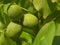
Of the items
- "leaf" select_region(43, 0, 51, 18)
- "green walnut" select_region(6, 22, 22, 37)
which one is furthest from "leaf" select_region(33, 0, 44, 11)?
"green walnut" select_region(6, 22, 22, 37)

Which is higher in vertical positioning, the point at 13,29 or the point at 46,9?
the point at 46,9

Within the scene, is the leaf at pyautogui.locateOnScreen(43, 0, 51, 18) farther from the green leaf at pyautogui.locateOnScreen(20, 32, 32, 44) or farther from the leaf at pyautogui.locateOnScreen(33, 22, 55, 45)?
the green leaf at pyautogui.locateOnScreen(20, 32, 32, 44)

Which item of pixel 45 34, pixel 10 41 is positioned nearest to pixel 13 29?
pixel 10 41

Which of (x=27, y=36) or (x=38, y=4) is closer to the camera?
(x=38, y=4)

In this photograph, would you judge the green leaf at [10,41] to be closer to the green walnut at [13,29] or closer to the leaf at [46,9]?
the green walnut at [13,29]

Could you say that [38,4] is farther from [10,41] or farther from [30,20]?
[10,41]

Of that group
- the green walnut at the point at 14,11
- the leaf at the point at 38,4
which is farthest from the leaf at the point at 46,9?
the green walnut at the point at 14,11
